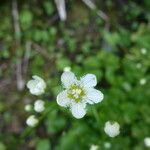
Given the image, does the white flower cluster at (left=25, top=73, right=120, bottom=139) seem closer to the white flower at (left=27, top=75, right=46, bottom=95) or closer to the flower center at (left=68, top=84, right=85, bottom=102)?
the flower center at (left=68, top=84, right=85, bottom=102)

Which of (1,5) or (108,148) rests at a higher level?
(1,5)

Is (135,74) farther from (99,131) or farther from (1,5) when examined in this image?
(1,5)

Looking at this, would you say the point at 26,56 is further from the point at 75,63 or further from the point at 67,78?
the point at 67,78

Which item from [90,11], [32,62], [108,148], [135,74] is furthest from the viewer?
[90,11]

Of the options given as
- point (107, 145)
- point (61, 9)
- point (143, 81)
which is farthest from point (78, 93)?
point (61, 9)

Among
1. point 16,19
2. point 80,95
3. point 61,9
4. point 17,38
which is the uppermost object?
point 80,95

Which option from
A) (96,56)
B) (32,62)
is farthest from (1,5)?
(96,56)
